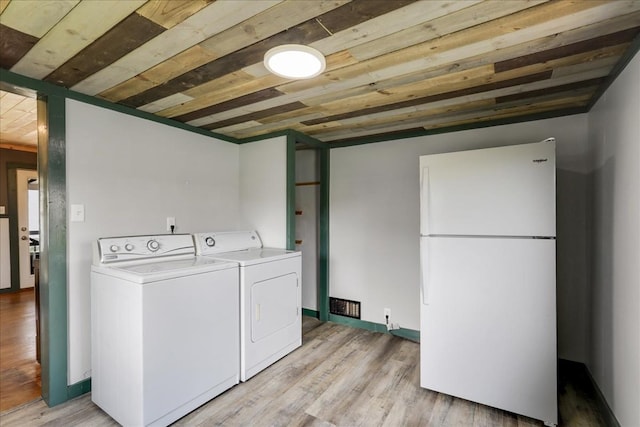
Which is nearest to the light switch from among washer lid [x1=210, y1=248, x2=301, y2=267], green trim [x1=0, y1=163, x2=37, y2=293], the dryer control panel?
the dryer control panel

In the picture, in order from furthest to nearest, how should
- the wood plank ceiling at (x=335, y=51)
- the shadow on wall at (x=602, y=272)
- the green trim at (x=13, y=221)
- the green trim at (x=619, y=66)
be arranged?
the green trim at (x=13, y=221) < the shadow on wall at (x=602, y=272) < the green trim at (x=619, y=66) < the wood plank ceiling at (x=335, y=51)

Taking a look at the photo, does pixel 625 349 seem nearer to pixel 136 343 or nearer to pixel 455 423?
pixel 455 423

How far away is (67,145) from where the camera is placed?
212 cm

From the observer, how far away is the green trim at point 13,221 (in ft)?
15.9

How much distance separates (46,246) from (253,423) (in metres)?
1.76

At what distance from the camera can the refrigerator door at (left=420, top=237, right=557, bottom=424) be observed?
6.07 ft

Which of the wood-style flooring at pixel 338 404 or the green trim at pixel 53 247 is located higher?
the green trim at pixel 53 247

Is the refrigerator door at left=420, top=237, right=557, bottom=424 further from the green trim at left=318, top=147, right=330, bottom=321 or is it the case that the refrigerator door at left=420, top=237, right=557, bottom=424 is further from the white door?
the white door

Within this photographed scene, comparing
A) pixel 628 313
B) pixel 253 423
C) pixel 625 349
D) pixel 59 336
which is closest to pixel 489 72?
pixel 628 313

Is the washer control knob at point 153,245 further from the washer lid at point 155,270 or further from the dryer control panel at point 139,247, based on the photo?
the washer lid at point 155,270

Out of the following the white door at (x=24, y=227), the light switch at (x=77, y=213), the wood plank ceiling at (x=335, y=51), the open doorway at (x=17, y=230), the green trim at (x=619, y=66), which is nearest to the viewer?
the wood plank ceiling at (x=335, y=51)

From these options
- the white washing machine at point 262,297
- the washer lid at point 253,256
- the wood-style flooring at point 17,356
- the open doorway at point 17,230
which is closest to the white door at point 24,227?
the open doorway at point 17,230

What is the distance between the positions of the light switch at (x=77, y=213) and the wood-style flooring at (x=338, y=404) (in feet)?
4.03

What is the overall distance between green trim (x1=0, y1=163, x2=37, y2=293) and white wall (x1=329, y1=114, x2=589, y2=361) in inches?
201
